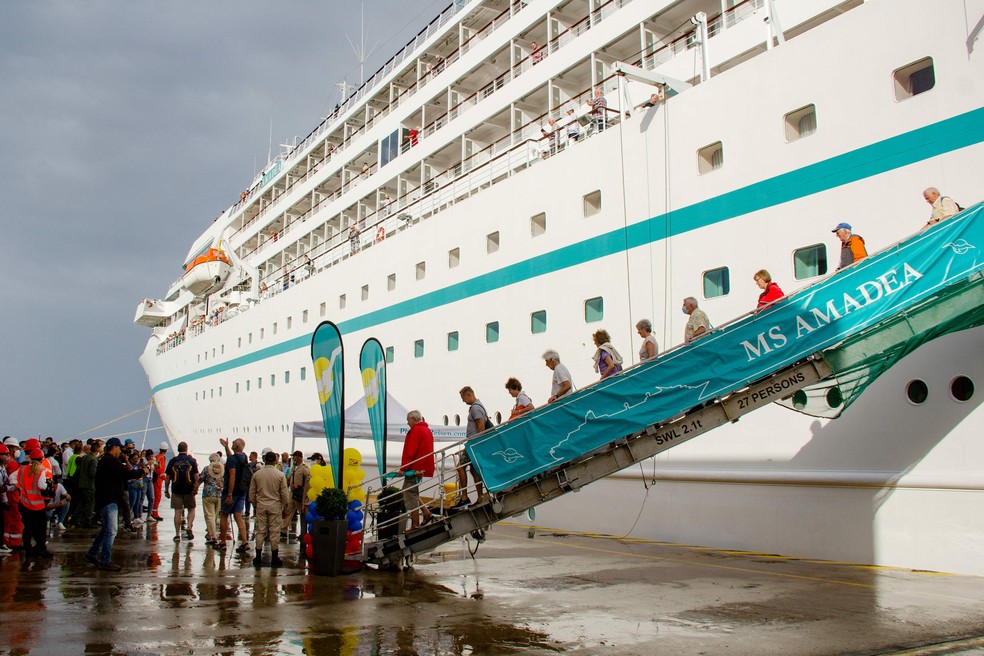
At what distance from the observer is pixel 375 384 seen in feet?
32.8

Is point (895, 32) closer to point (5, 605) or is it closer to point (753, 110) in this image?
point (753, 110)

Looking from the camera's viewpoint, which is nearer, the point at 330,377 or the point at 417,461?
the point at 417,461

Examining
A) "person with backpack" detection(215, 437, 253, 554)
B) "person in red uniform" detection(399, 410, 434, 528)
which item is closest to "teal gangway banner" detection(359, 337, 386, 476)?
"person in red uniform" detection(399, 410, 434, 528)

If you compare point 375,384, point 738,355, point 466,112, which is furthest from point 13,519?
point 466,112

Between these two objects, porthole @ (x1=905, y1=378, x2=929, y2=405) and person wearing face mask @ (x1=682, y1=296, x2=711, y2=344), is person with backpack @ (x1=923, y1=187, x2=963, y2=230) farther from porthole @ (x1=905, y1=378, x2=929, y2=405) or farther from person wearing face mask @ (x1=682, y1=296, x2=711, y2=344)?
person wearing face mask @ (x1=682, y1=296, x2=711, y2=344)

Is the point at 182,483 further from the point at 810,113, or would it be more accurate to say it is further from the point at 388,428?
the point at 810,113

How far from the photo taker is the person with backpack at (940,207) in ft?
22.4

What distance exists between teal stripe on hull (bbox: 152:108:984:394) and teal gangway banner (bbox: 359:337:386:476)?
134 inches

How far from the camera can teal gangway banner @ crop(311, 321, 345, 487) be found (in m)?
8.62

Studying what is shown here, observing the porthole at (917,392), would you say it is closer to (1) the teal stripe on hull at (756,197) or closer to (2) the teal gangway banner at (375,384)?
(1) the teal stripe on hull at (756,197)

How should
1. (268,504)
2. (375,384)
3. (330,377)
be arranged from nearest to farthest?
(268,504) < (330,377) < (375,384)

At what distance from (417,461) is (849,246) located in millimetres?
4932

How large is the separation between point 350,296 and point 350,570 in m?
11.6

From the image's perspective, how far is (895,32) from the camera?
8.09 m
